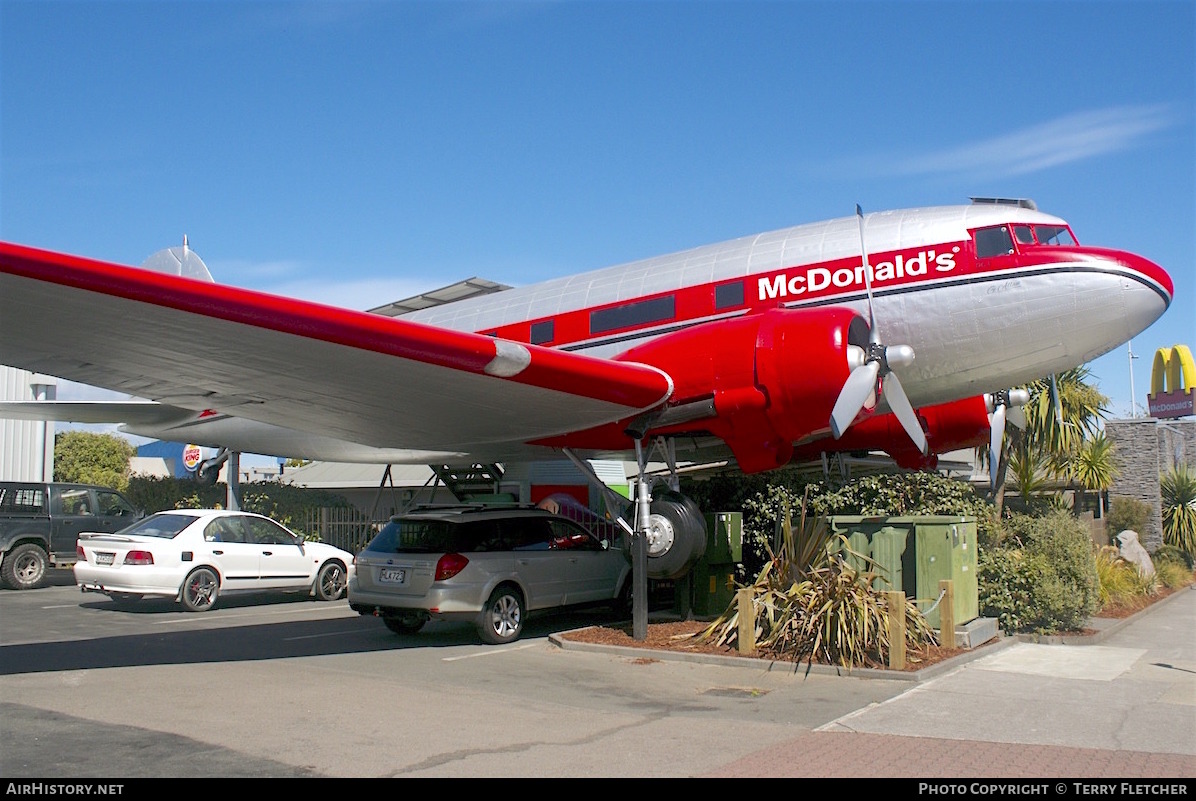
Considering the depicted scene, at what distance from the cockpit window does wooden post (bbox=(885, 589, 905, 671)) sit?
513 cm

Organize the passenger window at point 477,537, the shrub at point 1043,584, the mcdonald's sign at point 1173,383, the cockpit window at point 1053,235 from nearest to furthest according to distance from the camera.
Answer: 1. the passenger window at point 477,537
2. the cockpit window at point 1053,235
3. the shrub at point 1043,584
4. the mcdonald's sign at point 1173,383

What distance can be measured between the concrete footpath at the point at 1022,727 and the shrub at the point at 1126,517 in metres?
14.2

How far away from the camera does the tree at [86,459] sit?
42.3 metres

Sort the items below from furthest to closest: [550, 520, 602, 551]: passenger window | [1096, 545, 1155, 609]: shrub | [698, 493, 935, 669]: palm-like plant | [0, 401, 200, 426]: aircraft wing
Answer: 1. [0, 401, 200, 426]: aircraft wing
2. [1096, 545, 1155, 609]: shrub
3. [550, 520, 602, 551]: passenger window
4. [698, 493, 935, 669]: palm-like plant

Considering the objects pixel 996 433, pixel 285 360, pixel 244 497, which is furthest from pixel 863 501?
pixel 244 497

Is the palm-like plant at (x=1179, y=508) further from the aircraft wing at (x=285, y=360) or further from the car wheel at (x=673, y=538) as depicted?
the aircraft wing at (x=285, y=360)

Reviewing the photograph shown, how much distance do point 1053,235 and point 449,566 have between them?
28.3 ft

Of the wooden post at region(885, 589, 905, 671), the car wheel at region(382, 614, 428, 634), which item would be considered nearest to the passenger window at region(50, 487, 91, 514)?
the car wheel at region(382, 614, 428, 634)

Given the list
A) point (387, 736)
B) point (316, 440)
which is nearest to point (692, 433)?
point (387, 736)

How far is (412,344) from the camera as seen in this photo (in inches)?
364

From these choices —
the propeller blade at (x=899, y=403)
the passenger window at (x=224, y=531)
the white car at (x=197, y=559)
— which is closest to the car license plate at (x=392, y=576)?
the white car at (x=197, y=559)

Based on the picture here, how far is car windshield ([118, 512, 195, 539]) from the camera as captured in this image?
15.1 metres

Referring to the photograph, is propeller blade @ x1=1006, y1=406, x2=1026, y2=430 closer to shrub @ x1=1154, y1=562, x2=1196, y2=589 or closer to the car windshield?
shrub @ x1=1154, y1=562, x2=1196, y2=589

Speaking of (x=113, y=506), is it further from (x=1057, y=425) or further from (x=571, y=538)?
(x=1057, y=425)
